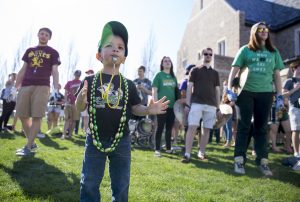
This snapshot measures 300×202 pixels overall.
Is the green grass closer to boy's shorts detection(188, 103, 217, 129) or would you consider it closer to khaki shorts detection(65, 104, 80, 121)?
boy's shorts detection(188, 103, 217, 129)

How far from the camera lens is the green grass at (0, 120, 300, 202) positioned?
10.6 feet

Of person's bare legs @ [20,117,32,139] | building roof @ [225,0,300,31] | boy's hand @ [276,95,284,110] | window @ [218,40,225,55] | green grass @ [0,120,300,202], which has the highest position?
building roof @ [225,0,300,31]

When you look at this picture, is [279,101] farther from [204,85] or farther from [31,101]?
[31,101]

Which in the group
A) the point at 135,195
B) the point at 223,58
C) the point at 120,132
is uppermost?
the point at 223,58

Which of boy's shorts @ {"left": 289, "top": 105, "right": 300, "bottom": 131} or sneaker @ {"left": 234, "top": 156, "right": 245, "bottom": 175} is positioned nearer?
sneaker @ {"left": 234, "top": 156, "right": 245, "bottom": 175}

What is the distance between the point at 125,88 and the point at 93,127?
1.48 ft

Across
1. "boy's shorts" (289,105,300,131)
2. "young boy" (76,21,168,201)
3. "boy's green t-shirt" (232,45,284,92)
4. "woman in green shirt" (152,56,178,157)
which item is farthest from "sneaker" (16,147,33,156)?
"boy's shorts" (289,105,300,131)

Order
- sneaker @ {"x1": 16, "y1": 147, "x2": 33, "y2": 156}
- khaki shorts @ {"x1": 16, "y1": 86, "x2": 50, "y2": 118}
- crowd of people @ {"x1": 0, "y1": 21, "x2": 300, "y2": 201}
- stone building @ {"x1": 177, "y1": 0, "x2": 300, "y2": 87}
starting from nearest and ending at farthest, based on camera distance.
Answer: crowd of people @ {"x1": 0, "y1": 21, "x2": 300, "y2": 201} → sneaker @ {"x1": 16, "y1": 147, "x2": 33, "y2": 156} → khaki shorts @ {"x1": 16, "y1": 86, "x2": 50, "y2": 118} → stone building @ {"x1": 177, "y1": 0, "x2": 300, "y2": 87}

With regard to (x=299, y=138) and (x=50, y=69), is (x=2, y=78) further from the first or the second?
(x=299, y=138)

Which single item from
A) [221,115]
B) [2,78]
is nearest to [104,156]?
[221,115]

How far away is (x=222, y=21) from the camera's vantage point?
76.3 feet

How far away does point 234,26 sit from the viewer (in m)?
21.2

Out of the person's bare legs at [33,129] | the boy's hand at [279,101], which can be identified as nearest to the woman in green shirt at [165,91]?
the boy's hand at [279,101]

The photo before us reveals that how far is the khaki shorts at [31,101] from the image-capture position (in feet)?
17.1
